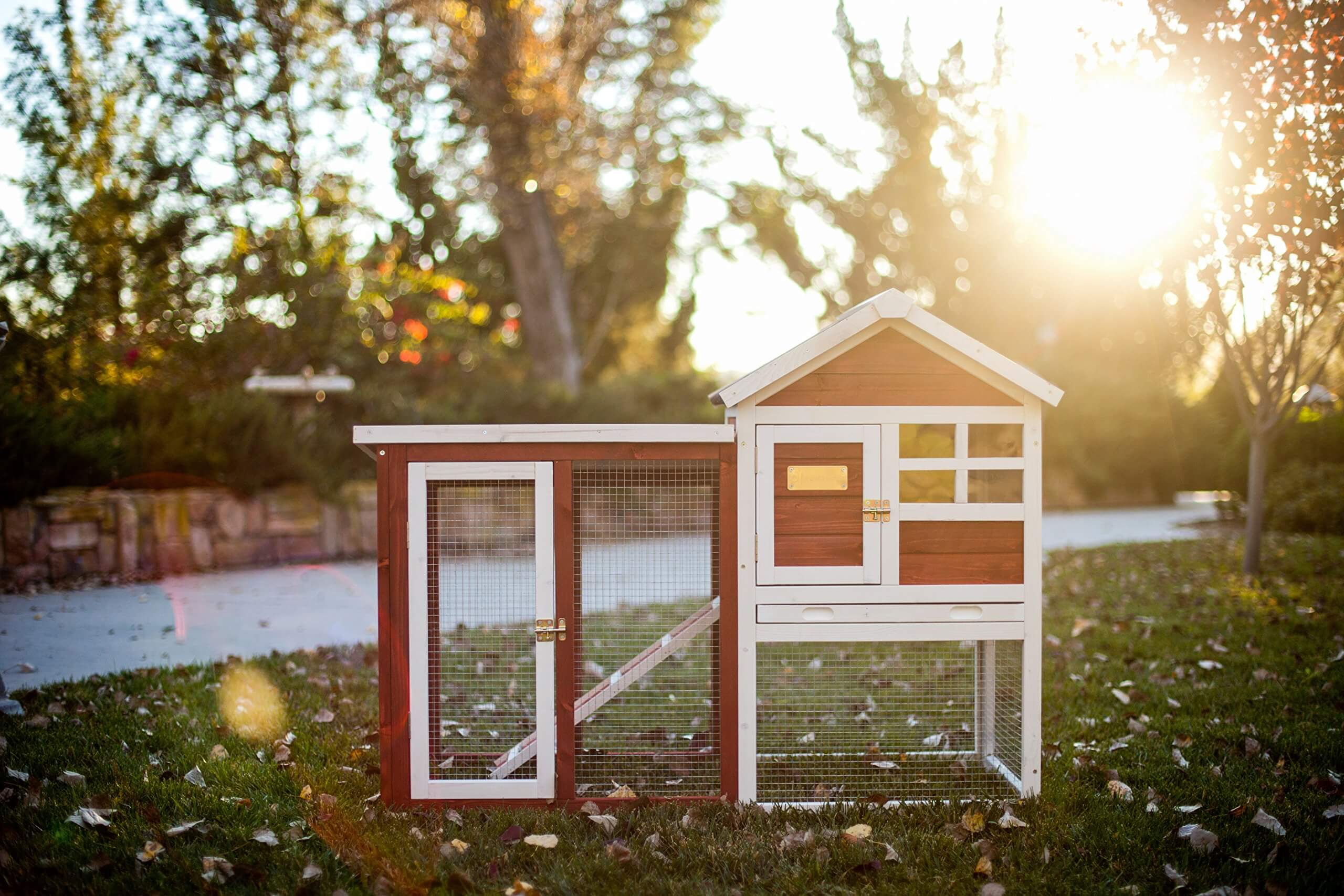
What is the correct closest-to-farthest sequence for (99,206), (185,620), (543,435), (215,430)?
(543,435), (185,620), (215,430), (99,206)

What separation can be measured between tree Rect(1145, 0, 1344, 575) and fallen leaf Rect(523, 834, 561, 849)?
6.32 m

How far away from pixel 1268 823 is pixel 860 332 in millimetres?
2217

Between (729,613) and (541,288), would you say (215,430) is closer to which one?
(729,613)

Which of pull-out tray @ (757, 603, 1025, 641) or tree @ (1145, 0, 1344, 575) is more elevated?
tree @ (1145, 0, 1344, 575)

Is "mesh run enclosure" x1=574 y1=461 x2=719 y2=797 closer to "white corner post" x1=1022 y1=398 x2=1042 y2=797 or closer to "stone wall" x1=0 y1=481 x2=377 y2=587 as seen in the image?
"white corner post" x1=1022 y1=398 x2=1042 y2=797

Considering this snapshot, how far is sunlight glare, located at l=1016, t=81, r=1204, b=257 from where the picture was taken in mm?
7477

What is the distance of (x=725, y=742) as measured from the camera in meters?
3.71

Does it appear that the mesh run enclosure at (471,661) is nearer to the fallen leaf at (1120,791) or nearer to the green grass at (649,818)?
the green grass at (649,818)

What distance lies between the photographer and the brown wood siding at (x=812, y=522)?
12.1 feet

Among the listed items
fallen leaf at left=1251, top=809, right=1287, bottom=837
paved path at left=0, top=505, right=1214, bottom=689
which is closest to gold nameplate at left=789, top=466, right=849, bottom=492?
fallen leaf at left=1251, top=809, right=1287, bottom=837

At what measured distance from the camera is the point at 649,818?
351cm

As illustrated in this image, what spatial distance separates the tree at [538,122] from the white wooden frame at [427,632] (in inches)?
366

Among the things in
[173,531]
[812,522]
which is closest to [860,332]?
[812,522]

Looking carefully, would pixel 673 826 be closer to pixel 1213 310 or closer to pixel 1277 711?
pixel 1277 711
